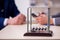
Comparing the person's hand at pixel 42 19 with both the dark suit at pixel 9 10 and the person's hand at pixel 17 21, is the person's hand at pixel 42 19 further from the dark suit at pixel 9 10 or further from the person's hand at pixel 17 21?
the dark suit at pixel 9 10

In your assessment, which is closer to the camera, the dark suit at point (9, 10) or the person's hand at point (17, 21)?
the person's hand at point (17, 21)

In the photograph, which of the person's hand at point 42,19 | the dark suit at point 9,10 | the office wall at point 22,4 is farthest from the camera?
the office wall at point 22,4

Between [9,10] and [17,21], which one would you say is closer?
[17,21]

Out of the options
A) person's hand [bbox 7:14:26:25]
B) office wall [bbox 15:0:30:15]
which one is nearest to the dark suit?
person's hand [bbox 7:14:26:25]

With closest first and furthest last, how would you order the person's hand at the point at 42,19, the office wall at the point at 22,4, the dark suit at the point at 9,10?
the person's hand at the point at 42,19, the dark suit at the point at 9,10, the office wall at the point at 22,4

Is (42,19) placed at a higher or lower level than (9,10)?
lower

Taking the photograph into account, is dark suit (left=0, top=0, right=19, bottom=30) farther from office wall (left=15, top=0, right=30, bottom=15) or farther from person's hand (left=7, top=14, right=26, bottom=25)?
office wall (left=15, top=0, right=30, bottom=15)

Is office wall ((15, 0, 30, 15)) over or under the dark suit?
over

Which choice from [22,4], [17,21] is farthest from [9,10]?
[22,4]

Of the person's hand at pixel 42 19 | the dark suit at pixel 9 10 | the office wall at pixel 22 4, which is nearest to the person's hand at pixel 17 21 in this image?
the person's hand at pixel 42 19

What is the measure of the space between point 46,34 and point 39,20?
534 millimetres

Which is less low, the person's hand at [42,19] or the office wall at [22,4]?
the office wall at [22,4]

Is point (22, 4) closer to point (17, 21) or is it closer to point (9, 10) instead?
point (9, 10)

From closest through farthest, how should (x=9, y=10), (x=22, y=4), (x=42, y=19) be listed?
(x=42, y=19)
(x=9, y=10)
(x=22, y=4)
